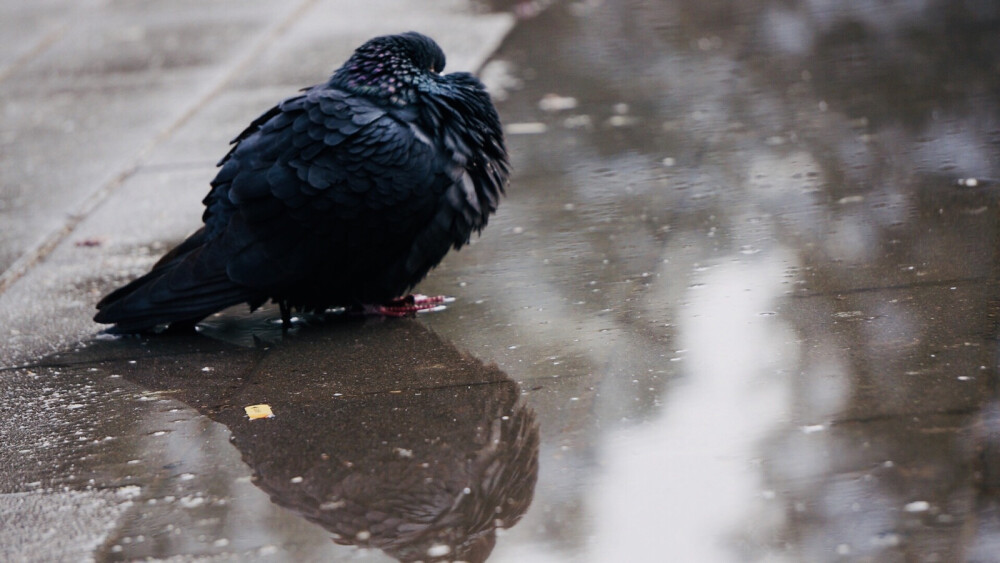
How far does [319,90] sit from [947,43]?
421 cm

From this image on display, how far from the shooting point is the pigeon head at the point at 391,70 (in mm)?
4441

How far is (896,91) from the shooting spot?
628 centimetres

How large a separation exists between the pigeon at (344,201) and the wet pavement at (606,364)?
0.57ft

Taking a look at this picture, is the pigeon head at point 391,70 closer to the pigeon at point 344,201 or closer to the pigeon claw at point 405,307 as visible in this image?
the pigeon at point 344,201

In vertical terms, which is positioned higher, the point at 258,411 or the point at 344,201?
the point at 344,201

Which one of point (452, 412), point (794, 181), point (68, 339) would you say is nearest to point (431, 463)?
point (452, 412)

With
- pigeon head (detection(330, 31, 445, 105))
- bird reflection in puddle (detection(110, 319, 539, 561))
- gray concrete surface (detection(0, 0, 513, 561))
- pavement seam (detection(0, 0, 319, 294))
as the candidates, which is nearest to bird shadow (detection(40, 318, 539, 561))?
bird reflection in puddle (detection(110, 319, 539, 561))

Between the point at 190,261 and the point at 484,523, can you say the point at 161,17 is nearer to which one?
the point at 190,261

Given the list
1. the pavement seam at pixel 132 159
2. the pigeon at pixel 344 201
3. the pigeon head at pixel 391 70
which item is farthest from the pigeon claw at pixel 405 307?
the pavement seam at pixel 132 159

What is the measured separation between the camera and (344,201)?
4254 mm

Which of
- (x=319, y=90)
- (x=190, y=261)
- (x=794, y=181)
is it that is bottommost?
(x=794, y=181)

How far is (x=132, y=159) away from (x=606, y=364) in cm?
381

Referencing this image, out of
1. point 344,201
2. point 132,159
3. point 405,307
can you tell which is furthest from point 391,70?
point 132,159

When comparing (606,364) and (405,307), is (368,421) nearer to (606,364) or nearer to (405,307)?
(606,364)
